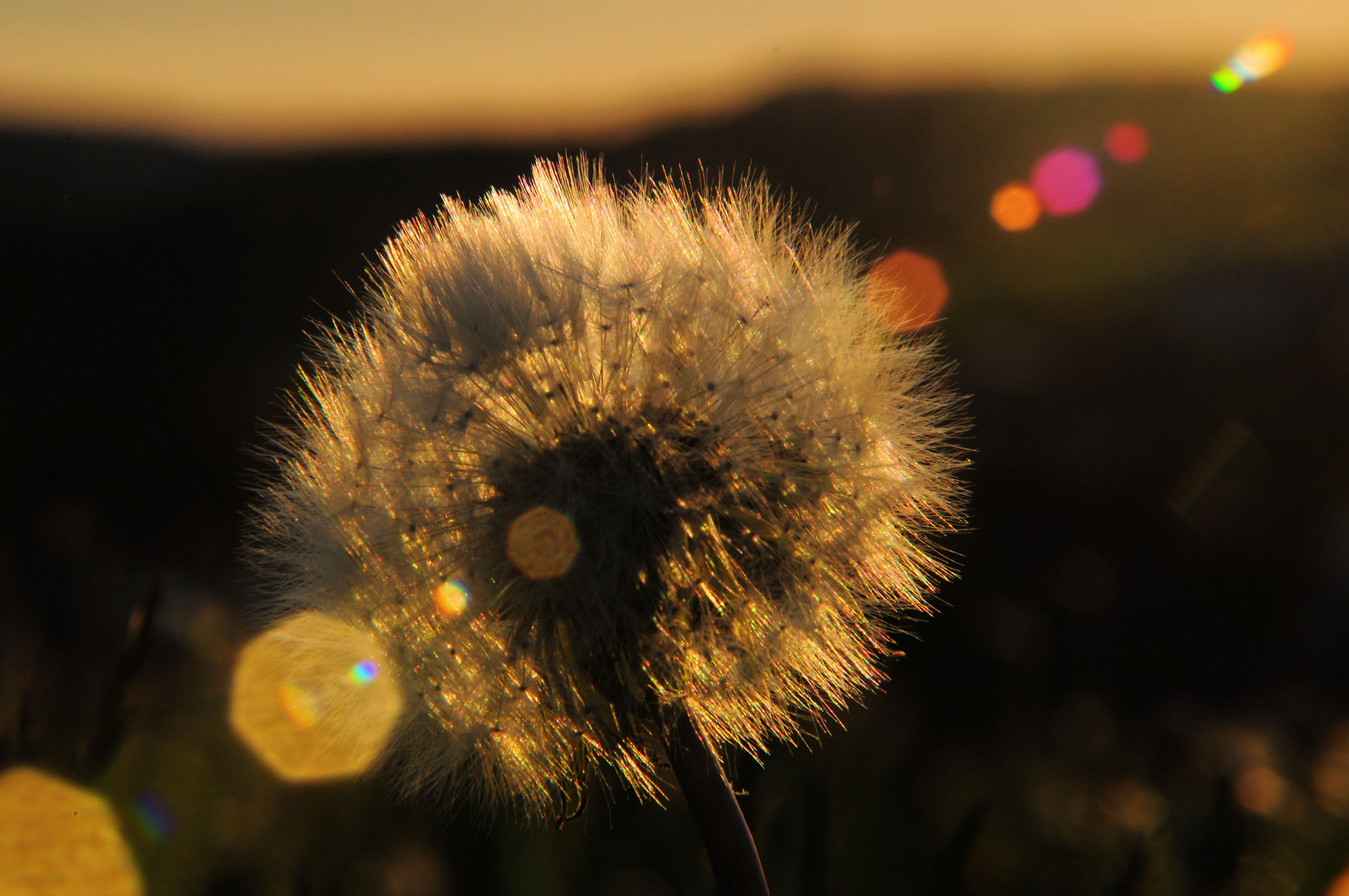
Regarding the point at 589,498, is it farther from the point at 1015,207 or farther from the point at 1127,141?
the point at 1127,141

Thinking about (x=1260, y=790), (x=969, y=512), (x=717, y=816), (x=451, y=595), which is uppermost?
(x=451, y=595)

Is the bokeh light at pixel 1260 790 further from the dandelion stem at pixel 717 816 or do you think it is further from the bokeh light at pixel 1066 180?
the bokeh light at pixel 1066 180

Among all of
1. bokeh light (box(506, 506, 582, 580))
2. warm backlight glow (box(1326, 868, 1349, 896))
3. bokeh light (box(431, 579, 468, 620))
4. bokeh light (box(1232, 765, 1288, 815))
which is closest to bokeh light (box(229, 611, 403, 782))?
bokeh light (box(431, 579, 468, 620))

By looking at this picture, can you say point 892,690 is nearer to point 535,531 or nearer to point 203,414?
point 535,531

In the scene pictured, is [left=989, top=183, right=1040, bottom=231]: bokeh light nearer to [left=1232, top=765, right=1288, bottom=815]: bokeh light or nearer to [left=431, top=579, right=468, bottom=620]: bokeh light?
[left=1232, top=765, right=1288, bottom=815]: bokeh light

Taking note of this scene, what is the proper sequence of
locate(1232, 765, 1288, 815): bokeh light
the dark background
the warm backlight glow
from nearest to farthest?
1. the dark background
2. the warm backlight glow
3. locate(1232, 765, 1288, 815): bokeh light

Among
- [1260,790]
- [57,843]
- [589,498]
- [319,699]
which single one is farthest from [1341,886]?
[57,843]

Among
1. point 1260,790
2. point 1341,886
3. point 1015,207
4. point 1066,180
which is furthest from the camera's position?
point 1015,207
